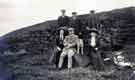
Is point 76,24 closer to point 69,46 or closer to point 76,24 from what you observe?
point 76,24

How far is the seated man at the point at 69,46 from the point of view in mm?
8109

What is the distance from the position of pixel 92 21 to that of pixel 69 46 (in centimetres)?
89

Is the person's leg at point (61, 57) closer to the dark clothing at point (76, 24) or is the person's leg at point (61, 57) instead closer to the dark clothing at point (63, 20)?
the dark clothing at point (76, 24)

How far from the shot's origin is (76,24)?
8531 millimetres

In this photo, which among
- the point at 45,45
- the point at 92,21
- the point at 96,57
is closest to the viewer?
the point at 96,57

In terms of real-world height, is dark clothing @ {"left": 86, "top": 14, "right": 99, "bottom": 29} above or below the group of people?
above

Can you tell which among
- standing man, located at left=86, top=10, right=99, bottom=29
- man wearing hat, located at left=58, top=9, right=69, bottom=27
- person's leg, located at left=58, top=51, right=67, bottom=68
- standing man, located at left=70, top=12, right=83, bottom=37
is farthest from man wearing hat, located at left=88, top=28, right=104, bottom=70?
man wearing hat, located at left=58, top=9, right=69, bottom=27

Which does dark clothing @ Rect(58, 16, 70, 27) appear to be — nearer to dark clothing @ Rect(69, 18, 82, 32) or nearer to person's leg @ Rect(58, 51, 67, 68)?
dark clothing @ Rect(69, 18, 82, 32)

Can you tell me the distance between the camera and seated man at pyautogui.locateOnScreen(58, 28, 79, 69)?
26.6ft

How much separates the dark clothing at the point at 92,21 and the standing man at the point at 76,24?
0.21 meters

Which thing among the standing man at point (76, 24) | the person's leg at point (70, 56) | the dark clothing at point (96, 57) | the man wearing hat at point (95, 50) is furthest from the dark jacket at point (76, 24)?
the person's leg at point (70, 56)

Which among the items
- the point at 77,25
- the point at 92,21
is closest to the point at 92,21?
the point at 92,21

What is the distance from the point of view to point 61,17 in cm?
867

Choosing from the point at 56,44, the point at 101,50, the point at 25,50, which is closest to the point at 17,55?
the point at 25,50
